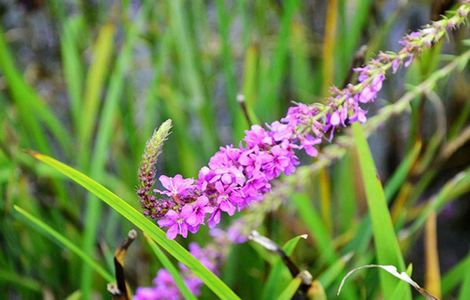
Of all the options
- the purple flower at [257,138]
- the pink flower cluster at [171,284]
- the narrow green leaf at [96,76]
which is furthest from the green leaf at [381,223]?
the narrow green leaf at [96,76]

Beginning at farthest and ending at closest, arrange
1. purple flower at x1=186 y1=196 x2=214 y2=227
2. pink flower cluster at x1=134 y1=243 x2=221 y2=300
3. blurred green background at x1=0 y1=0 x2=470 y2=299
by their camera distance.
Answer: blurred green background at x1=0 y1=0 x2=470 y2=299, pink flower cluster at x1=134 y1=243 x2=221 y2=300, purple flower at x1=186 y1=196 x2=214 y2=227

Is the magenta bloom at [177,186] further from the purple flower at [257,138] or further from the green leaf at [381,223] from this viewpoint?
the green leaf at [381,223]

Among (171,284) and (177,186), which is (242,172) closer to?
(177,186)

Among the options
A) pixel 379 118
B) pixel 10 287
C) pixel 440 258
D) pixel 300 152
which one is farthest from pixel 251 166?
pixel 440 258

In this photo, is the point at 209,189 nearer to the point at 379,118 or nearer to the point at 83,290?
the point at 379,118

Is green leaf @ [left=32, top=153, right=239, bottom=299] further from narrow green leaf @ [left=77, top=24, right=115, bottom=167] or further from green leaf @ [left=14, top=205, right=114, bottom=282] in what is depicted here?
narrow green leaf @ [left=77, top=24, right=115, bottom=167]

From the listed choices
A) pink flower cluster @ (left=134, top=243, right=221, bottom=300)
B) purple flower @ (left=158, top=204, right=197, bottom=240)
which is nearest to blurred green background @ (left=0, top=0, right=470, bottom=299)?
pink flower cluster @ (left=134, top=243, right=221, bottom=300)
